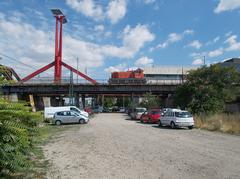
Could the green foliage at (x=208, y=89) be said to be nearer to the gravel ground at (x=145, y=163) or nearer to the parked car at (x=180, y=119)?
the parked car at (x=180, y=119)

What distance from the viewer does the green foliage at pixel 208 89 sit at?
35250mm

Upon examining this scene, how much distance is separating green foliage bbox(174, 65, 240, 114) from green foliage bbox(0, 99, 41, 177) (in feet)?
102

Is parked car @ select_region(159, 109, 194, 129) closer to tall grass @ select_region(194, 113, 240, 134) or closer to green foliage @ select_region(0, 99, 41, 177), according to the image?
tall grass @ select_region(194, 113, 240, 134)

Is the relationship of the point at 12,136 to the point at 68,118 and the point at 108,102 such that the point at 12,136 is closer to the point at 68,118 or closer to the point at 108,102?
the point at 68,118

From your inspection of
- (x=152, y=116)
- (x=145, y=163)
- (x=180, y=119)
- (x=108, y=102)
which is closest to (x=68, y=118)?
(x=152, y=116)

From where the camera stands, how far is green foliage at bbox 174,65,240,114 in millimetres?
35250

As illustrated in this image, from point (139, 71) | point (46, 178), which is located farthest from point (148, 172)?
point (139, 71)

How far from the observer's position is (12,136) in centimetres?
468

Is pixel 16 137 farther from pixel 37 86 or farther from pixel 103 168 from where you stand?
pixel 37 86

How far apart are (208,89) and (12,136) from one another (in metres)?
33.6

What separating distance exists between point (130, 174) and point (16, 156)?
3.69 m

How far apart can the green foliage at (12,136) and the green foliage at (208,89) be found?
31.0m

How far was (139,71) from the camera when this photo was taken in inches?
3125

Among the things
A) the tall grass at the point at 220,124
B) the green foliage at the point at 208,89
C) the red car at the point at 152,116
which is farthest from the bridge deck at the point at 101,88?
the tall grass at the point at 220,124
